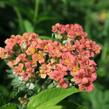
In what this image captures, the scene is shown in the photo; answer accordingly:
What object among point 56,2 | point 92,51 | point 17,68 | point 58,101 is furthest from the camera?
point 56,2

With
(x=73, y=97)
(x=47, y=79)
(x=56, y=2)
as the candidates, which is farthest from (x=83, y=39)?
(x=56, y=2)

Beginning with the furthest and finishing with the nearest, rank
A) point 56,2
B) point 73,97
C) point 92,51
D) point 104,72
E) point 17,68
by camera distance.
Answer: point 56,2 → point 104,72 → point 73,97 → point 92,51 → point 17,68

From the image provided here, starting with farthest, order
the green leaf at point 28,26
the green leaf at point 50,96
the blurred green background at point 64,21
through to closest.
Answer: the blurred green background at point 64,21, the green leaf at point 28,26, the green leaf at point 50,96

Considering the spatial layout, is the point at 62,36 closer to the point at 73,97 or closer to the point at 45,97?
the point at 45,97

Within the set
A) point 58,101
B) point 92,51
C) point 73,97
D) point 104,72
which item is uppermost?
point 104,72

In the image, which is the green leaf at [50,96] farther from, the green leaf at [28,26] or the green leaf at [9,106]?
the green leaf at [28,26]

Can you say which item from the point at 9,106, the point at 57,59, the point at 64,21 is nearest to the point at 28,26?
the point at 64,21

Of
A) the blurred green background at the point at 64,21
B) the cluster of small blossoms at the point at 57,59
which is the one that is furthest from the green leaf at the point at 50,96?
the blurred green background at the point at 64,21

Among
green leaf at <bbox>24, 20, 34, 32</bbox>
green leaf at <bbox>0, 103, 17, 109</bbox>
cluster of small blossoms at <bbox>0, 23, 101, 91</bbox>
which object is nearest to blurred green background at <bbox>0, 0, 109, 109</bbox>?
green leaf at <bbox>24, 20, 34, 32</bbox>
